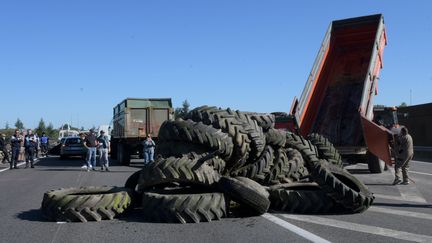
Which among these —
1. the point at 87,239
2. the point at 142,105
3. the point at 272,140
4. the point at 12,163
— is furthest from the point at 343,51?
the point at 12,163

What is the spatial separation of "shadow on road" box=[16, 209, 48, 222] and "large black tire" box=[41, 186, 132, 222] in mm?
107

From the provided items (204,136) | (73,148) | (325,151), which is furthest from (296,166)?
(73,148)

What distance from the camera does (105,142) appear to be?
19547 millimetres

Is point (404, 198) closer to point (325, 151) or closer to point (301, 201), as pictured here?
point (325, 151)

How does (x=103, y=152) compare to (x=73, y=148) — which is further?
(x=73, y=148)

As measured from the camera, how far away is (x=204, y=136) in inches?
350

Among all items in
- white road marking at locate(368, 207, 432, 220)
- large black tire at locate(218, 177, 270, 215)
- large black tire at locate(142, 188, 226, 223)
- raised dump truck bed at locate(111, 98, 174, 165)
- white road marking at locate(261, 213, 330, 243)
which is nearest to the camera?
white road marking at locate(261, 213, 330, 243)

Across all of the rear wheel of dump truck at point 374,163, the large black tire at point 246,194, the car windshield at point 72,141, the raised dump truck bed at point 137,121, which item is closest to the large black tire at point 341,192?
the large black tire at point 246,194

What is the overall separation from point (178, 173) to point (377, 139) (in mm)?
7755

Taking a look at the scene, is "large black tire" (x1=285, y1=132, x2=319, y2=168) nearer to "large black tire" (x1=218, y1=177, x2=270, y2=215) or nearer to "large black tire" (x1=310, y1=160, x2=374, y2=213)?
"large black tire" (x1=310, y1=160, x2=374, y2=213)

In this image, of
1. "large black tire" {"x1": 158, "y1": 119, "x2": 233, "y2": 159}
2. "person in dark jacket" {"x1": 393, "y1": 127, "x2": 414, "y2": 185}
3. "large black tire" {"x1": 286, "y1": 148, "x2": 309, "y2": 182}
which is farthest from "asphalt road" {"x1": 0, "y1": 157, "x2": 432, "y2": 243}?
"person in dark jacket" {"x1": 393, "y1": 127, "x2": 414, "y2": 185}

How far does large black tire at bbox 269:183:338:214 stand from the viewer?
26.6 ft

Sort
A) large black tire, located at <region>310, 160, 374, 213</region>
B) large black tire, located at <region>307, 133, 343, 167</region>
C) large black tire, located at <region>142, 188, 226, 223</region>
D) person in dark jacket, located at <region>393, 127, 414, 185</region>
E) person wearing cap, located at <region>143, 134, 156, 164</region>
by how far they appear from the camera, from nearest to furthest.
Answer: large black tire, located at <region>142, 188, 226, 223</region> → large black tire, located at <region>310, 160, 374, 213</region> → large black tire, located at <region>307, 133, 343, 167</region> → person in dark jacket, located at <region>393, 127, 414, 185</region> → person wearing cap, located at <region>143, 134, 156, 164</region>

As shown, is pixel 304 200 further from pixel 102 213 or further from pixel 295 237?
pixel 102 213
